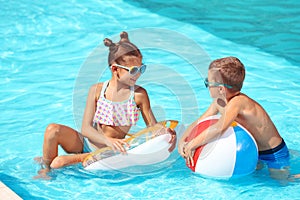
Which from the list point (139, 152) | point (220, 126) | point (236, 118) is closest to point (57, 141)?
point (139, 152)

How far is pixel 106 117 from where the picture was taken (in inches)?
221

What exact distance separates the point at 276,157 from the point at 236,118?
19.3 inches

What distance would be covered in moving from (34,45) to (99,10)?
1890 mm

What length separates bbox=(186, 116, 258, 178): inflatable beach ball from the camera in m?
5.17

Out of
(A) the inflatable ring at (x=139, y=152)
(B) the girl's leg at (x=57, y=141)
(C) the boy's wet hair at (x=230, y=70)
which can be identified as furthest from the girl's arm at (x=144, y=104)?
(C) the boy's wet hair at (x=230, y=70)

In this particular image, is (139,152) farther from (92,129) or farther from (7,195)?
(7,195)

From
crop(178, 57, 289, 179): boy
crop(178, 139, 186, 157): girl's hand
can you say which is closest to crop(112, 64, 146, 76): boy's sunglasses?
crop(178, 57, 289, 179): boy

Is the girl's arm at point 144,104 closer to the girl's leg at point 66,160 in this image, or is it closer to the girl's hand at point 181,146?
the girl's hand at point 181,146

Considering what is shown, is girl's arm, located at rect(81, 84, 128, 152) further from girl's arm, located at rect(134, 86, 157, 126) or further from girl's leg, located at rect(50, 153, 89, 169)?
girl's arm, located at rect(134, 86, 157, 126)

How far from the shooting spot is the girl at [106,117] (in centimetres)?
550

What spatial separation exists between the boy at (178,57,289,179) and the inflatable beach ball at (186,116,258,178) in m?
0.06

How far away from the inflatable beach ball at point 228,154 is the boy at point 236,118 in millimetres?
63

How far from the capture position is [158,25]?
10195 mm

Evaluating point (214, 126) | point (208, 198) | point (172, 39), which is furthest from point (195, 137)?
point (172, 39)
